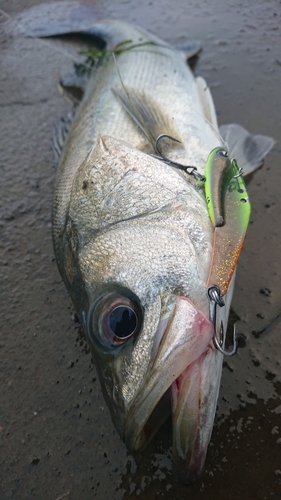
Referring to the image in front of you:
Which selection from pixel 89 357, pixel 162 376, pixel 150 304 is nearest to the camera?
pixel 162 376

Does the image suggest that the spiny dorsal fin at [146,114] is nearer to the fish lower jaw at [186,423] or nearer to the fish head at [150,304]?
the fish head at [150,304]

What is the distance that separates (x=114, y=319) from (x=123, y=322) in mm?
48

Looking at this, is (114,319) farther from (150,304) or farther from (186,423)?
(186,423)

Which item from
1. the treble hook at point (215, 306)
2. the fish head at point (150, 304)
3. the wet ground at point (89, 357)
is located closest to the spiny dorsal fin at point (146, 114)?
the fish head at point (150, 304)

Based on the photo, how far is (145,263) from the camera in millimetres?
1751

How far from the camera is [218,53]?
4105 millimetres

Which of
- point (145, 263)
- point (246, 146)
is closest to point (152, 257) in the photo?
point (145, 263)

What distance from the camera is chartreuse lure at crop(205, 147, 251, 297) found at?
1779 mm

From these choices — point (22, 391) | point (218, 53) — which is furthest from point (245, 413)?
point (218, 53)

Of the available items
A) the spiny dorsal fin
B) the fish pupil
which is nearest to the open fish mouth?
the fish pupil

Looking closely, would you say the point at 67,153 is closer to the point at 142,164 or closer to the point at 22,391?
the point at 142,164

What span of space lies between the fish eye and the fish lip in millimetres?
161

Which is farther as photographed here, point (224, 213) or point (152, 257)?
point (224, 213)

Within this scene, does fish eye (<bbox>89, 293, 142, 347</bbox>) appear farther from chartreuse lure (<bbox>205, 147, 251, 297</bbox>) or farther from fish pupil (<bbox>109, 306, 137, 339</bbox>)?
chartreuse lure (<bbox>205, 147, 251, 297</bbox>)
